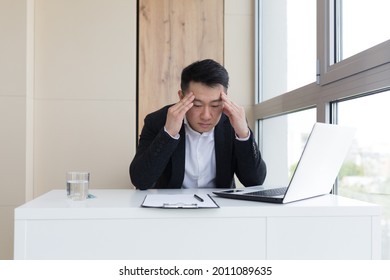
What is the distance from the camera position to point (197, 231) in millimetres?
1144

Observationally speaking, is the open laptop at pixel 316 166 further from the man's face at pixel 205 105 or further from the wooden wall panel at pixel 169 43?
Answer: the wooden wall panel at pixel 169 43

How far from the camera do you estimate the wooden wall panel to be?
9.87 ft

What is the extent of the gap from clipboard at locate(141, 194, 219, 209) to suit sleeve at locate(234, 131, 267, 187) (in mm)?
457

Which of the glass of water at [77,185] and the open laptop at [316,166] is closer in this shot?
the open laptop at [316,166]

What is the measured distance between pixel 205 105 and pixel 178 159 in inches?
11.3

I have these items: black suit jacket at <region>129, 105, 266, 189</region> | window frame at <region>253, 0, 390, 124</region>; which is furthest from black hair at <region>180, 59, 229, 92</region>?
window frame at <region>253, 0, 390, 124</region>

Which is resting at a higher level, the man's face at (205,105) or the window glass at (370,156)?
the man's face at (205,105)

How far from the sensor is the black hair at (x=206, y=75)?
1.72 m

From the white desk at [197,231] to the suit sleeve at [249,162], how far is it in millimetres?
585

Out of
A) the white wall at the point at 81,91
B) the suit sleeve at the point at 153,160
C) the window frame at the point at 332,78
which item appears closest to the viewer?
the window frame at the point at 332,78

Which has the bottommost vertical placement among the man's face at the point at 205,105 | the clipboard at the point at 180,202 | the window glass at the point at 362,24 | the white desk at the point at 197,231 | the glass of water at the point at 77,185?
the white desk at the point at 197,231

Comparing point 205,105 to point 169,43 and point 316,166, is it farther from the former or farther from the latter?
point 169,43

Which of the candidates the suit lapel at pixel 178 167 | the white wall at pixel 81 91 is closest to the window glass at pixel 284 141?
the suit lapel at pixel 178 167

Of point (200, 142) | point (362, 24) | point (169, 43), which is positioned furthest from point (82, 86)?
point (362, 24)
